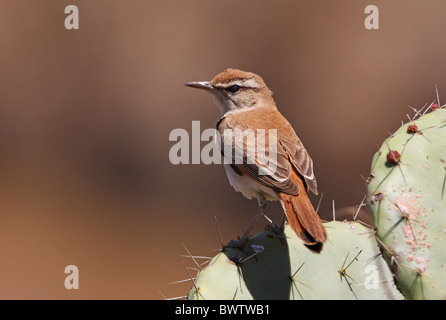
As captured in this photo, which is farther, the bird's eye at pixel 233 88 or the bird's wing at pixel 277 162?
the bird's eye at pixel 233 88

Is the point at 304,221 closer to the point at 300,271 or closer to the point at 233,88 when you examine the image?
the point at 300,271

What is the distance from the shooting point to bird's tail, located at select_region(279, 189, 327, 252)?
3150 mm

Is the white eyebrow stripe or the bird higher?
the white eyebrow stripe

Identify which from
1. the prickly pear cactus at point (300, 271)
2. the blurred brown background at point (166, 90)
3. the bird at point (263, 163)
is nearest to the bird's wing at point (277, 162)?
the bird at point (263, 163)

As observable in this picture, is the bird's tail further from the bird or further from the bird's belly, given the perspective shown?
the bird's belly

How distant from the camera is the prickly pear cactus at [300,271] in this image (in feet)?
10.4

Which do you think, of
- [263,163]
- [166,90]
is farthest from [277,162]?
[166,90]

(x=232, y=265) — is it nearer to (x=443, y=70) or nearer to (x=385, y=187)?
(x=385, y=187)

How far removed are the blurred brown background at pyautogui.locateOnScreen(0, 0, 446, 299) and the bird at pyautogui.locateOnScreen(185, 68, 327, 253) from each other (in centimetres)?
404

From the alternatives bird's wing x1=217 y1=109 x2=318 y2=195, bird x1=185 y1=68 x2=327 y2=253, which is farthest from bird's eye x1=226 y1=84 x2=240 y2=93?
bird's wing x1=217 y1=109 x2=318 y2=195

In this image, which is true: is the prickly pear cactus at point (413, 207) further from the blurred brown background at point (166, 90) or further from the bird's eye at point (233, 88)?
the blurred brown background at point (166, 90)

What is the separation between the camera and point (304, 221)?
10.9 feet

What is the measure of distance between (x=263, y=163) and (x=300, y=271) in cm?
91

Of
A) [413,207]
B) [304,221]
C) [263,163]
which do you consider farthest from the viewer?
[263,163]
